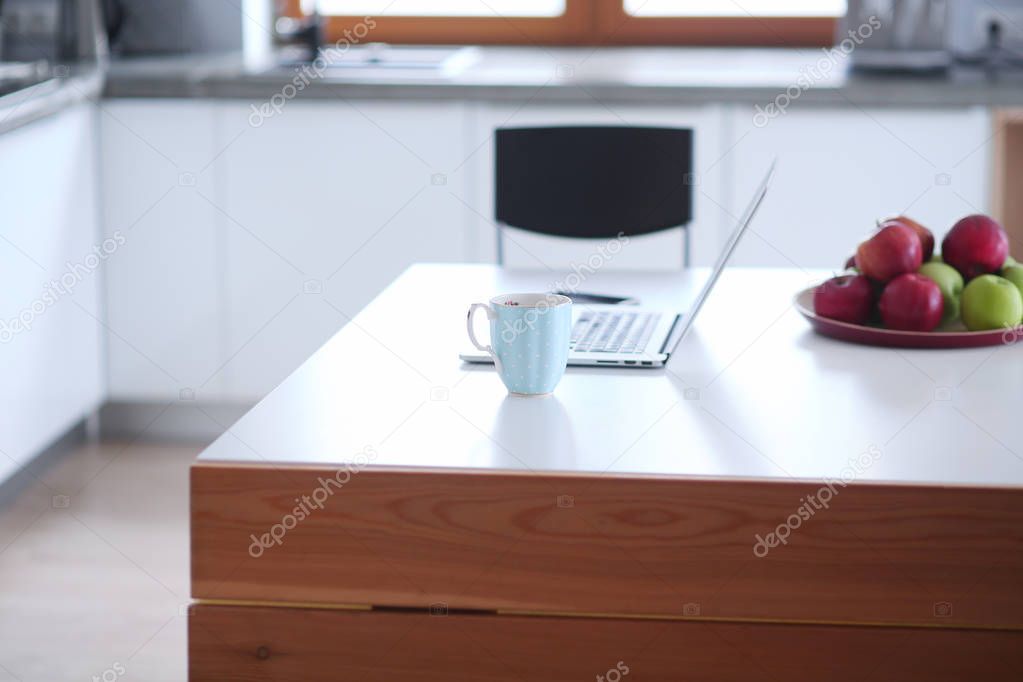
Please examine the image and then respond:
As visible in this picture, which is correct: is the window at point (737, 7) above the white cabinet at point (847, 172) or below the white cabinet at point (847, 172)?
above

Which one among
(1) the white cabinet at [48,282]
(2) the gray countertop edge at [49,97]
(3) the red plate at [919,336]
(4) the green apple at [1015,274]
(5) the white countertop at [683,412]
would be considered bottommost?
(1) the white cabinet at [48,282]

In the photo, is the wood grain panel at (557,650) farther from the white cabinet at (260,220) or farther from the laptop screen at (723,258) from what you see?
the white cabinet at (260,220)

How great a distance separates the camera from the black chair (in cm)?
222

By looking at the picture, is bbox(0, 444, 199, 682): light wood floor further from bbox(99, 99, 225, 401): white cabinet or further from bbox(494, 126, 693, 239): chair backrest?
bbox(494, 126, 693, 239): chair backrest

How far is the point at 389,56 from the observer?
3.23 metres

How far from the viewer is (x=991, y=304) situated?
1417mm

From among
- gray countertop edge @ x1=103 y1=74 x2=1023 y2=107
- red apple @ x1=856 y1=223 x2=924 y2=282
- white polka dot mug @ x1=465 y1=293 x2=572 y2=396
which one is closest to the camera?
white polka dot mug @ x1=465 y1=293 x2=572 y2=396

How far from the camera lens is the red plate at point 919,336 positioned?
1397mm

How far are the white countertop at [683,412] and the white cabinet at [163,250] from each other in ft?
4.96

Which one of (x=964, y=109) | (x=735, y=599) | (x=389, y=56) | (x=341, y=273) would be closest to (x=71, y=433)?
(x=341, y=273)

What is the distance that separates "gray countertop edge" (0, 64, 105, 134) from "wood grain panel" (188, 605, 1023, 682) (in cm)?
163

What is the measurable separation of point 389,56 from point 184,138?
59 centimetres

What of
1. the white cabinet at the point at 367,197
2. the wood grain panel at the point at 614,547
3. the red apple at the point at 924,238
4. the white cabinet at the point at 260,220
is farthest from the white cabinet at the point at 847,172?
the wood grain panel at the point at 614,547

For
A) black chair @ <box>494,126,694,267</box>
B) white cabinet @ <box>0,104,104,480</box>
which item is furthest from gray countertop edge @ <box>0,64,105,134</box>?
black chair @ <box>494,126,694,267</box>
